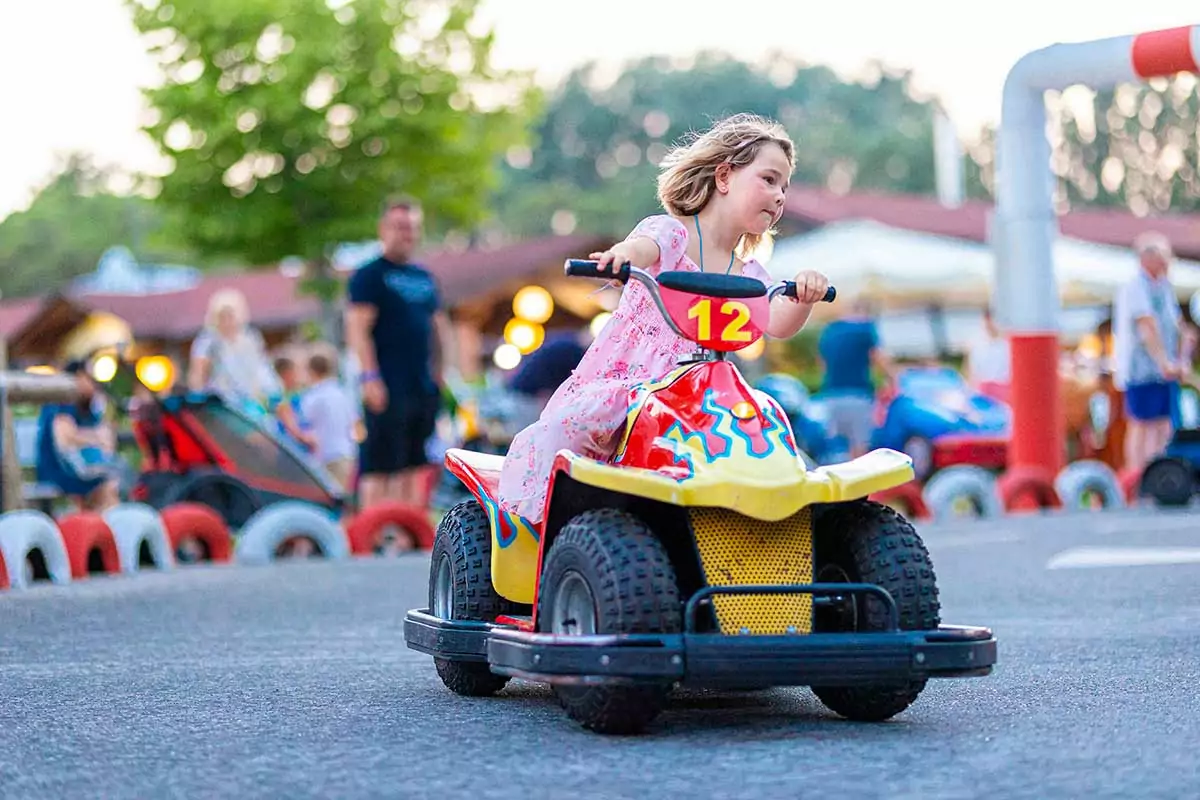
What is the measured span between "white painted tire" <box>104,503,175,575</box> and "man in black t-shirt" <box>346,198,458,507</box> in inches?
55.8

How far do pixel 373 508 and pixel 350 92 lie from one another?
27386mm

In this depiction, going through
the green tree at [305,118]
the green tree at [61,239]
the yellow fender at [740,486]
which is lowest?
the yellow fender at [740,486]

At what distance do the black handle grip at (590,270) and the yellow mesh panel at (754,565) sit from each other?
58 cm

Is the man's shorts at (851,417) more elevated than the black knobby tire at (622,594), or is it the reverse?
the man's shorts at (851,417)

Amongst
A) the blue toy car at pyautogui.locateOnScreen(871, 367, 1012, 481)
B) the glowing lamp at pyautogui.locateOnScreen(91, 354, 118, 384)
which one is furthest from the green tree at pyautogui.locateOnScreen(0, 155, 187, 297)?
the glowing lamp at pyautogui.locateOnScreen(91, 354, 118, 384)

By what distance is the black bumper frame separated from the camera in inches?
160

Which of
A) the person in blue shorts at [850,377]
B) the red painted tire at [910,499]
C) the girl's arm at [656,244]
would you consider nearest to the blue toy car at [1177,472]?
the red painted tire at [910,499]

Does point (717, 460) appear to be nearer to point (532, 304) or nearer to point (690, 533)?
point (690, 533)

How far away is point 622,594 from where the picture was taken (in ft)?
13.6

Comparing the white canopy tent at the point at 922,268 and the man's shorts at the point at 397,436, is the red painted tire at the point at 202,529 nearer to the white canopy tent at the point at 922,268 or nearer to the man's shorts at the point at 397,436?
the man's shorts at the point at 397,436

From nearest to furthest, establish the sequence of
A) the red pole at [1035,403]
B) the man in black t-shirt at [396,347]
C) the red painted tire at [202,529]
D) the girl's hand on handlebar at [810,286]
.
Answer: the girl's hand on handlebar at [810,286], the red painted tire at [202,529], the man in black t-shirt at [396,347], the red pole at [1035,403]

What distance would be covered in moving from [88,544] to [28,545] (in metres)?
0.66

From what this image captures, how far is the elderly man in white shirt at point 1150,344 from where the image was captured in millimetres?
13883

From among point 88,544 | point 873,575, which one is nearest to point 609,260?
point 873,575
